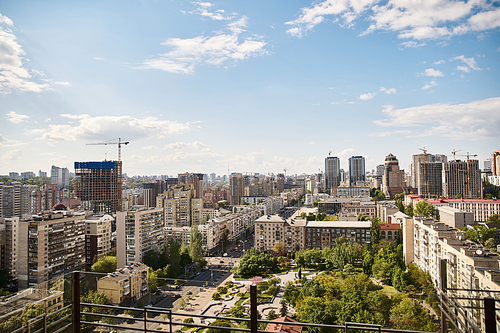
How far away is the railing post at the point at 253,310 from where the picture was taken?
4.55 feet

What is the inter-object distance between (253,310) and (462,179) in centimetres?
2435

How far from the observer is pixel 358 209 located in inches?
749

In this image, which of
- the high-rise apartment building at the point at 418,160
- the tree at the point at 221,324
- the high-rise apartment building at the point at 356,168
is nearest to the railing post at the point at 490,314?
the tree at the point at 221,324

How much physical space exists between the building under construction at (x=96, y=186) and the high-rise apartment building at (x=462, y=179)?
22.7m

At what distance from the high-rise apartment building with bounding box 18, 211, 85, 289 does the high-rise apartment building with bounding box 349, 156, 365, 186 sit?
129ft

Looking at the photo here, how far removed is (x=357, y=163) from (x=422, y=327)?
44693 mm

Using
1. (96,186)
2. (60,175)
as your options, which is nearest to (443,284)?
(96,186)

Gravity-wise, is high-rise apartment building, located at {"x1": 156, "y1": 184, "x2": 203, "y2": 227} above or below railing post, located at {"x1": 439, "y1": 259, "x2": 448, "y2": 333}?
below

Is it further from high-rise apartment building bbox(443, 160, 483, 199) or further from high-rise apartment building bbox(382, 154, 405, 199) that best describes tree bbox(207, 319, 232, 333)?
high-rise apartment building bbox(382, 154, 405, 199)

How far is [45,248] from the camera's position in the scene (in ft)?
28.3

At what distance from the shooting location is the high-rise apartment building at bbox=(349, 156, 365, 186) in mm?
43688

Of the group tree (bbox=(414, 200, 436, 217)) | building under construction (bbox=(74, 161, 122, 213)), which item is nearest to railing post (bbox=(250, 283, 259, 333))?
tree (bbox=(414, 200, 436, 217))

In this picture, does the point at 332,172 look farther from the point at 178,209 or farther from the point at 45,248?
the point at 45,248

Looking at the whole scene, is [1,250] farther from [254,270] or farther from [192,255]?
[254,270]
